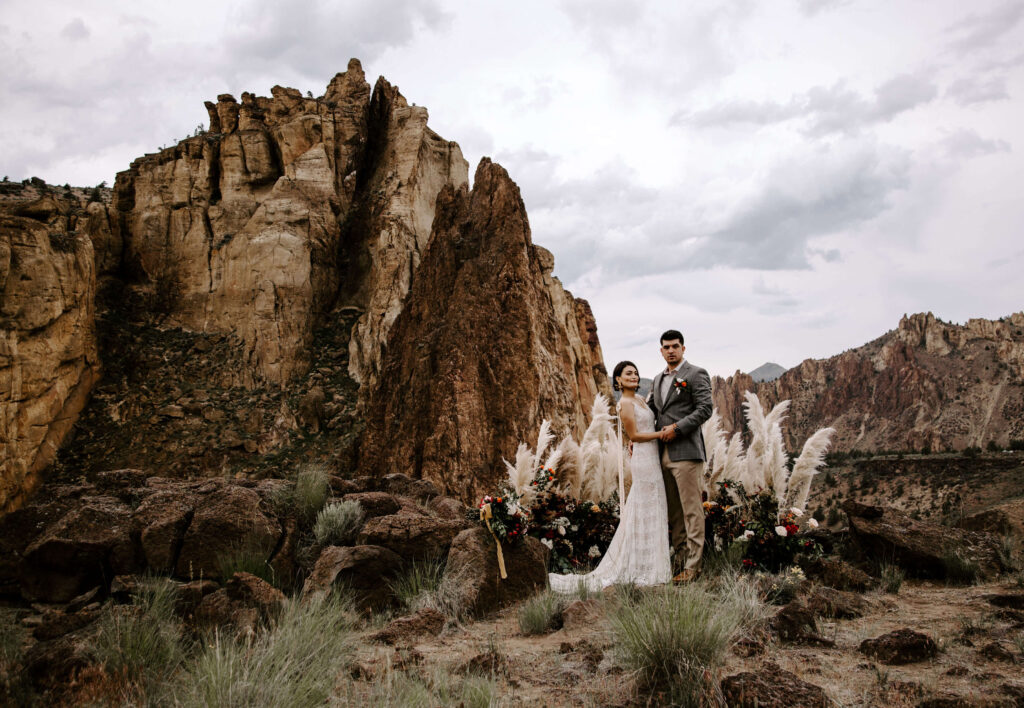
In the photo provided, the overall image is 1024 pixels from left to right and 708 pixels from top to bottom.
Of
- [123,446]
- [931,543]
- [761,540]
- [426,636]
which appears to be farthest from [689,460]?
[123,446]

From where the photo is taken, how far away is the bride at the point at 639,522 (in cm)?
567

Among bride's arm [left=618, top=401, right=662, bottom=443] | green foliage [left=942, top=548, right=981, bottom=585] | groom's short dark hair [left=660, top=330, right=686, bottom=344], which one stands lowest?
green foliage [left=942, top=548, right=981, bottom=585]

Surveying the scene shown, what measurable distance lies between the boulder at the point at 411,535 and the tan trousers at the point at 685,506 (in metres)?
2.25

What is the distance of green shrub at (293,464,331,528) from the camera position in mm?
6928

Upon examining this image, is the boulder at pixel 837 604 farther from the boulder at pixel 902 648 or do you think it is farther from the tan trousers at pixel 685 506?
the tan trousers at pixel 685 506

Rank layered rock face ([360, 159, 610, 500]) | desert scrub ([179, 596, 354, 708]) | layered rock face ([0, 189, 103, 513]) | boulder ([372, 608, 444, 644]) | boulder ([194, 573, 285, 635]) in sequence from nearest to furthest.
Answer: desert scrub ([179, 596, 354, 708]), boulder ([194, 573, 285, 635]), boulder ([372, 608, 444, 644]), layered rock face ([360, 159, 610, 500]), layered rock face ([0, 189, 103, 513])

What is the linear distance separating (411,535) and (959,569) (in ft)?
16.7

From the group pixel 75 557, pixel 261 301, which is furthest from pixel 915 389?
pixel 75 557

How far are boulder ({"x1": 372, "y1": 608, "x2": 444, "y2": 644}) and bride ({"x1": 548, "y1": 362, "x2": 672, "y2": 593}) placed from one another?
4.79 feet

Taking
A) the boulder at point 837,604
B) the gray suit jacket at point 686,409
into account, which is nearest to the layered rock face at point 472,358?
the gray suit jacket at point 686,409

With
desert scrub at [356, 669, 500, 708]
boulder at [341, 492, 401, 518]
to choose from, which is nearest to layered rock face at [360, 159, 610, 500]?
boulder at [341, 492, 401, 518]

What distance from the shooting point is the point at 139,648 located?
11.0ft

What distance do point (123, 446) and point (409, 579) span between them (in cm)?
2029

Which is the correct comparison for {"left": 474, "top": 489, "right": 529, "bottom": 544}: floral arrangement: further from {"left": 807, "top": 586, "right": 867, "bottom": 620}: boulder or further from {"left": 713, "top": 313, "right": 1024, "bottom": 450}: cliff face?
{"left": 713, "top": 313, "right": 1024, "bottom": 450}: cliff face
